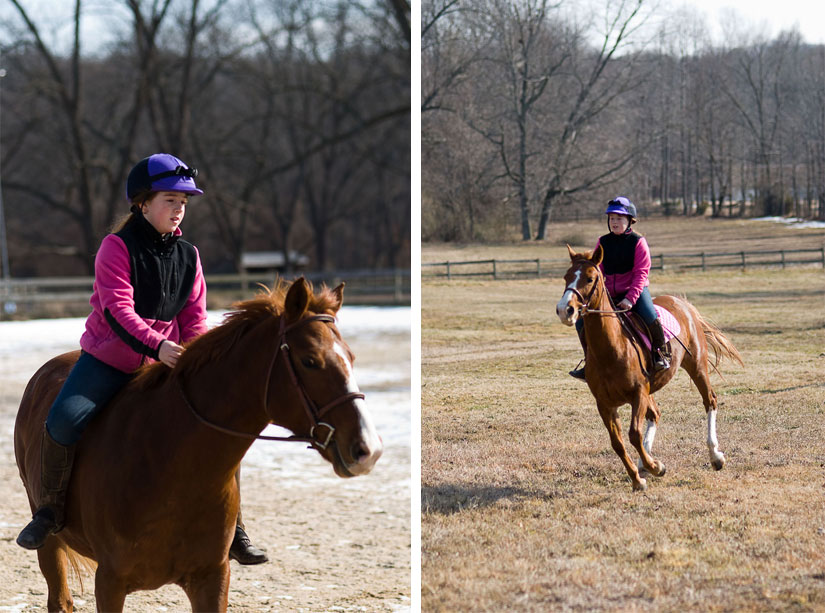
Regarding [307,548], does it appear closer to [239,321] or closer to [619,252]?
[619,252]

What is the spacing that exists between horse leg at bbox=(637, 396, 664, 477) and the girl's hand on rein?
7.75ft

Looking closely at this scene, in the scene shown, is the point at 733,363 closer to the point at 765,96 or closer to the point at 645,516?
the point at 645,516

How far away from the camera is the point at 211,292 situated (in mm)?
28641

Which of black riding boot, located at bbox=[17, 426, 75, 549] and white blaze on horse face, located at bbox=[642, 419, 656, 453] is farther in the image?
white blaze on horse face, located at bbox=[642, 419, 656, 453]

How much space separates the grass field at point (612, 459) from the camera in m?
4.06

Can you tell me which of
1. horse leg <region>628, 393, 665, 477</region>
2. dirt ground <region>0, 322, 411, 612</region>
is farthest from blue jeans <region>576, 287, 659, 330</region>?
dirt ground <region>0, 322, 411, 612</region>

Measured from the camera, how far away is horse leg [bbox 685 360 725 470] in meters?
4.62

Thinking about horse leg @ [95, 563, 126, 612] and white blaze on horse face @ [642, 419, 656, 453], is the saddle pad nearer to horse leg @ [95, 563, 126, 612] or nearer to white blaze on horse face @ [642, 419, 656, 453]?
white blaze on horse face @ [642, 419, 656, 453]

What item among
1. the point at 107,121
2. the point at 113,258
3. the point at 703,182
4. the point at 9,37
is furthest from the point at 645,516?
the point at 107,121

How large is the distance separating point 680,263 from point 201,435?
9.00 ft

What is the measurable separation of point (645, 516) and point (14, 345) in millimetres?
16999

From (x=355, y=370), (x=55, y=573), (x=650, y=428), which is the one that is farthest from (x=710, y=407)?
(x=355, y=370)

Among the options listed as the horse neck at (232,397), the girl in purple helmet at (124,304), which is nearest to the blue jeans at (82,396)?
the girl in purple helmet at (124,304)

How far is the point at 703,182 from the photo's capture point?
519 centimetres
